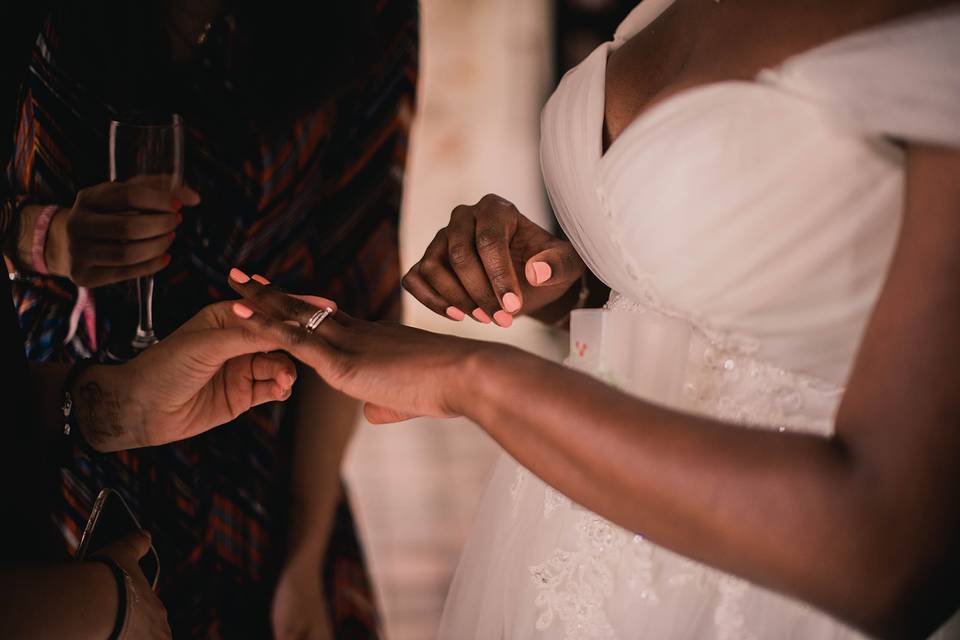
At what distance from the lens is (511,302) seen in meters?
0.90

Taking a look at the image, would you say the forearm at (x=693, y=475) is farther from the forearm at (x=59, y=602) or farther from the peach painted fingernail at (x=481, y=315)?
the forearm at (x=59, y=602)

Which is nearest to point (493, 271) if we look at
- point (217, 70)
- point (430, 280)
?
point (430, 280)

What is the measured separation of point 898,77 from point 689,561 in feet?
1.71

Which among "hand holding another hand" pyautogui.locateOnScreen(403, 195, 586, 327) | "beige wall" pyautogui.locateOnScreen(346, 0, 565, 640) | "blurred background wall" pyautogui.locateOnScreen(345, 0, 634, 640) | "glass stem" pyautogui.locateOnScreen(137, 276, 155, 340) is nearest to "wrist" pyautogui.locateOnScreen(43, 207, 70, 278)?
"glass stem" pyautogui.locateOnScreen(137, 276, 155, 340)

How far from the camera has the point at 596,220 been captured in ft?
2.92

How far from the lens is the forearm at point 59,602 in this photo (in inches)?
28.2

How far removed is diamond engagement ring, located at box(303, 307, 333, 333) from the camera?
79cm

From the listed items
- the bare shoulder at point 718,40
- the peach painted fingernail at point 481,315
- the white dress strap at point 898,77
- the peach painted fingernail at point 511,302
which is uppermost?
the bare shoulder at point 718,40

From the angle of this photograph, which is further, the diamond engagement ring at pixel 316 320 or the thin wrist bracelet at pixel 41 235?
the thin wrist bracelet at pixel 41 235

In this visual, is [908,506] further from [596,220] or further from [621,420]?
[596,220]

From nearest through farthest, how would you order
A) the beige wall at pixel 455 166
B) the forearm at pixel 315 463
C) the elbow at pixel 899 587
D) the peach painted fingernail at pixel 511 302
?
the elbow at pixel 899 587, the peach painted fingernail at pixel 511 302, the forearm at pixel 315 463, the beige wall at pixel 455 166

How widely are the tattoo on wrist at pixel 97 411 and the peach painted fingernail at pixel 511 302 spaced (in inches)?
21.3

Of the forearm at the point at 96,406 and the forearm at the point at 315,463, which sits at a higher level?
the forearm at the point at 96,406

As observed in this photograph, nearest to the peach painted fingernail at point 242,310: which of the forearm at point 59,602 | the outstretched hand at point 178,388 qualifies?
the outstretched hand at point 178,388
